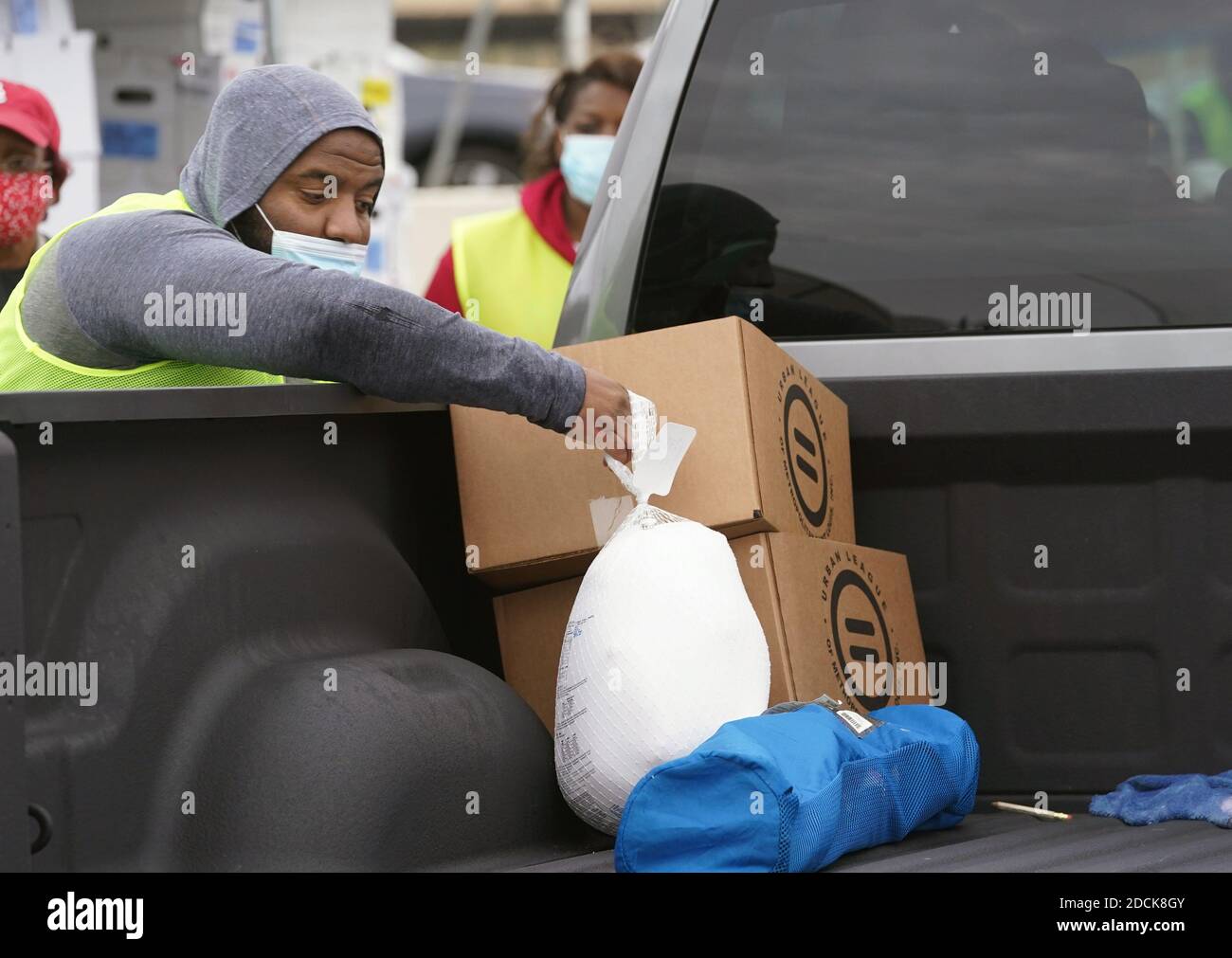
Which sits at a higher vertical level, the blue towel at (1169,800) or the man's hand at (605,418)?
the man's hand at (605,418)

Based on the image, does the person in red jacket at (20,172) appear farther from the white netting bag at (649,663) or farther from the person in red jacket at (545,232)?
the white netting bag at (649,663)

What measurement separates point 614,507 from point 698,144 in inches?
26.0

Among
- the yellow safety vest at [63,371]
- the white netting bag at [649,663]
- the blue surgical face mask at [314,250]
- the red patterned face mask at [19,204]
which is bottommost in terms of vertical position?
the white netting bag at [649,663]

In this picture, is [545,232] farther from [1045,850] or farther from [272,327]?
[1045,850]

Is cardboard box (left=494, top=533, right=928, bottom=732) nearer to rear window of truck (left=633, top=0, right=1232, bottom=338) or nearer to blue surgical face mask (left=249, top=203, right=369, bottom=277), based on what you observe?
rear window of truck (left=633, top=0, right=1232, bottom=338)

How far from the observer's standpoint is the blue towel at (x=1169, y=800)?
2303 millimetres

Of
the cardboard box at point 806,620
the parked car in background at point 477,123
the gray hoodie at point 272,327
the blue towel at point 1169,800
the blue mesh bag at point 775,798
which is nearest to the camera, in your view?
the blue mesh bag at point 775,798

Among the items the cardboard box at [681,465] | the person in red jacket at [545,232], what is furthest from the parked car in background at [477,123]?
the cardboard box at [681,465]

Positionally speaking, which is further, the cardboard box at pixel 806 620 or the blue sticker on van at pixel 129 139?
the blue sticker on van at pixel 129 139

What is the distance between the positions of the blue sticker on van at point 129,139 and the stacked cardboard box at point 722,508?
490cm

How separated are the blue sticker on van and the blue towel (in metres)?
5.52

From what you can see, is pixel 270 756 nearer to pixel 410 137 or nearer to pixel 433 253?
pixel 433 253
